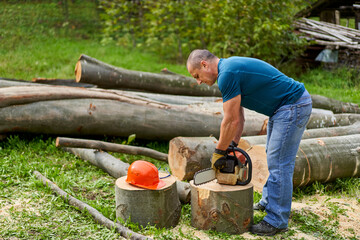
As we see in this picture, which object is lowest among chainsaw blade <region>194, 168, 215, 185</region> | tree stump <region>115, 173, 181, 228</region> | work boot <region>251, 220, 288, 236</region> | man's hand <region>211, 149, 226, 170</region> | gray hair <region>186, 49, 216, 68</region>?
work boot <region>251, 220, 288, 236</region>

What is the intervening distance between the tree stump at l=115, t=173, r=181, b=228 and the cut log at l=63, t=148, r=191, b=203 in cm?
53

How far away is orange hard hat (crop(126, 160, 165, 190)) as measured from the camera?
3.71 m

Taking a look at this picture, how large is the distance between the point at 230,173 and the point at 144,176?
2.77 feet

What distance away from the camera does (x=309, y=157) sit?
4.97m

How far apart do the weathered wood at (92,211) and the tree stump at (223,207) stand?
26.3 inches

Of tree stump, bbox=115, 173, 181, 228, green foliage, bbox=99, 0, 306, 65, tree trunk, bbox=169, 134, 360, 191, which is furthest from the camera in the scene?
green foliage, bbox=99, 0, 306, 65

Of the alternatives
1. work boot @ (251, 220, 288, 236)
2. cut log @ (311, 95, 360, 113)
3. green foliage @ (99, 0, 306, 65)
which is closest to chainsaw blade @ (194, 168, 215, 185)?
work boot @ (251, 220, 288, 236)

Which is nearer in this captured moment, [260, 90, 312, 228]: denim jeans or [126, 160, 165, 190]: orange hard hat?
Answer: [260, 90, 312, 228]: denim jeans

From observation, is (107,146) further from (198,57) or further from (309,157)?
(309,157)

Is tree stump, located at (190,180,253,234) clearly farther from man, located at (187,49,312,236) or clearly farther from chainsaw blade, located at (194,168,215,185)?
man, located at (187,49,312,236)

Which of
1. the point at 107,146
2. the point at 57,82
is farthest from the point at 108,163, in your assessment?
the point at 57,82

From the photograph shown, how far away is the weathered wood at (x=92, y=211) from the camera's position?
3.49 metres

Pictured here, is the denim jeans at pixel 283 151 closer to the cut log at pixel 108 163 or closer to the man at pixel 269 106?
the man at pixel 269 106

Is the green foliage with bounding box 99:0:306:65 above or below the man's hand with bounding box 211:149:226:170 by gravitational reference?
above
